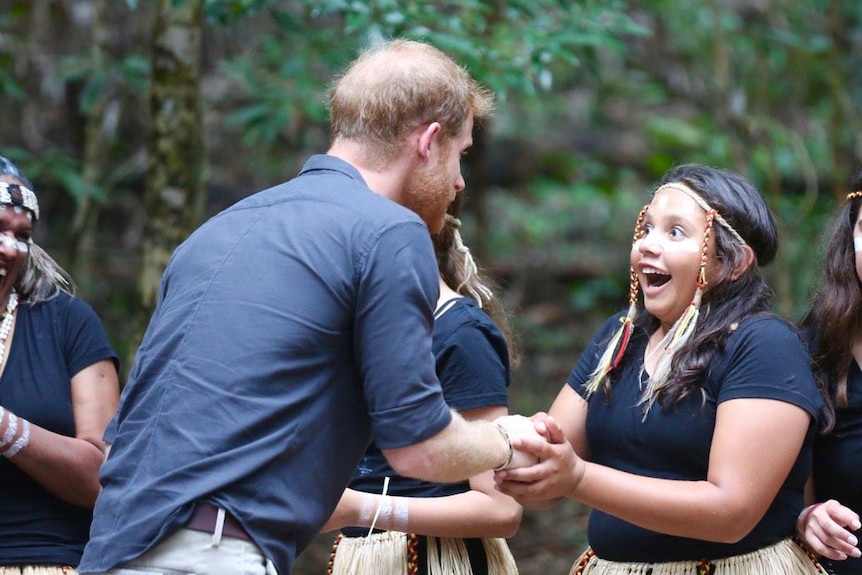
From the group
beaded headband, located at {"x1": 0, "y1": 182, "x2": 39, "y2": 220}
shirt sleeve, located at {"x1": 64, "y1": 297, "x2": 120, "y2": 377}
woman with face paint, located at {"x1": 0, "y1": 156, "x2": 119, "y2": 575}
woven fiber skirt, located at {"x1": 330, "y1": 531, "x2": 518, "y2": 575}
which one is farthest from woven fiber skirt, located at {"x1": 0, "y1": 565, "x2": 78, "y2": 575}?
beaded headband, located at {"x1": 0, "y1": 182, "x2": 39, "y2": 220}

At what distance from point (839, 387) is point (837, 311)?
0.20 metres

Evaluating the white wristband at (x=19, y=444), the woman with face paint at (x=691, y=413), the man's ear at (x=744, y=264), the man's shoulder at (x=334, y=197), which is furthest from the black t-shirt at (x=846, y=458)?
the white wristband at (x=19, y=444)

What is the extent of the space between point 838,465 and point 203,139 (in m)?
2.70

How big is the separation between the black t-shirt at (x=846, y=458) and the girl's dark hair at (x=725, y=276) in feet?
1.02

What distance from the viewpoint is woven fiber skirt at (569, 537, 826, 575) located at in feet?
8.30

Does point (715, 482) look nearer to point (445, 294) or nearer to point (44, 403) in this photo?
point (445, 294)

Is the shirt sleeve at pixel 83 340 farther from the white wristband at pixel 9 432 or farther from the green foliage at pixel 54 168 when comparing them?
the green foliage at pixel 54 168

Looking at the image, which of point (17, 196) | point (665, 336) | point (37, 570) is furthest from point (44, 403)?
point (665, 336)

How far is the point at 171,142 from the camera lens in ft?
13.1

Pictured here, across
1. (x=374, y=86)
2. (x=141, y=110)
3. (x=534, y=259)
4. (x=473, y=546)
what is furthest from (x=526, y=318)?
(x=374, y=86)

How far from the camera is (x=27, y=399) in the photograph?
9.23 ft

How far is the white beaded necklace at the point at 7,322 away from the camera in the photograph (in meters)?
2.88

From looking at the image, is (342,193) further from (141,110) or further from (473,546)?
(141,110)

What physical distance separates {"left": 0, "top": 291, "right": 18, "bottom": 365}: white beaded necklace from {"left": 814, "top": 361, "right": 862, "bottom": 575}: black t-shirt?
7.17 ft
